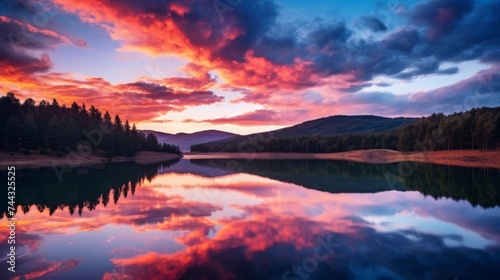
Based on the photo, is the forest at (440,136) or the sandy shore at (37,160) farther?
the forest at (440,136)

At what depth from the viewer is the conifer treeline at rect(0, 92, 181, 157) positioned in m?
73.2

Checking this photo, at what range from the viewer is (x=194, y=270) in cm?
999

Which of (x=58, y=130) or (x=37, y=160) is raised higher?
(x=58, y=130)

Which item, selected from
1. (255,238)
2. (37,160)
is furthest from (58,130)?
(255,238)

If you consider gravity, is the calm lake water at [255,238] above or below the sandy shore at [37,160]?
below

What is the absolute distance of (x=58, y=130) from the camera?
268 feet

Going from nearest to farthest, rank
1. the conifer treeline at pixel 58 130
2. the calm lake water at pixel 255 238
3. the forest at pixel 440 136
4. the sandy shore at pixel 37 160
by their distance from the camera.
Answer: the calm lake water at pixel 255 238 → the sandy shore at pixel 37 160 → the conifer treeline at pixel 58 130 → the forest at pixel 440 136

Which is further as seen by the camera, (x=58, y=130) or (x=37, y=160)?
(x=58, y=130)

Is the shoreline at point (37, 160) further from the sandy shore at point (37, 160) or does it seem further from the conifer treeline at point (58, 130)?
the conifer treeline at point (58, 130)

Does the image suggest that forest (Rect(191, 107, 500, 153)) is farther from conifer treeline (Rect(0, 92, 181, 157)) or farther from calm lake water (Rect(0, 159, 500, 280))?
conifer treeline (Rect(0, 92, 181, 157))

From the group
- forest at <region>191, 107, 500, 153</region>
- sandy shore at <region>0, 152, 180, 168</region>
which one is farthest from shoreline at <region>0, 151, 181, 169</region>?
forest at <region>191, 107, 500, 153</region>

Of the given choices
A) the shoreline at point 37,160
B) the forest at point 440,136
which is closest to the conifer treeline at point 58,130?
the shoreline at point 37,160

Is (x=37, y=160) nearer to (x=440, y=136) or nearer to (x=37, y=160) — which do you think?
(x=37, y=160)

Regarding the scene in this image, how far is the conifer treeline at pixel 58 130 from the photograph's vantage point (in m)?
73.2
